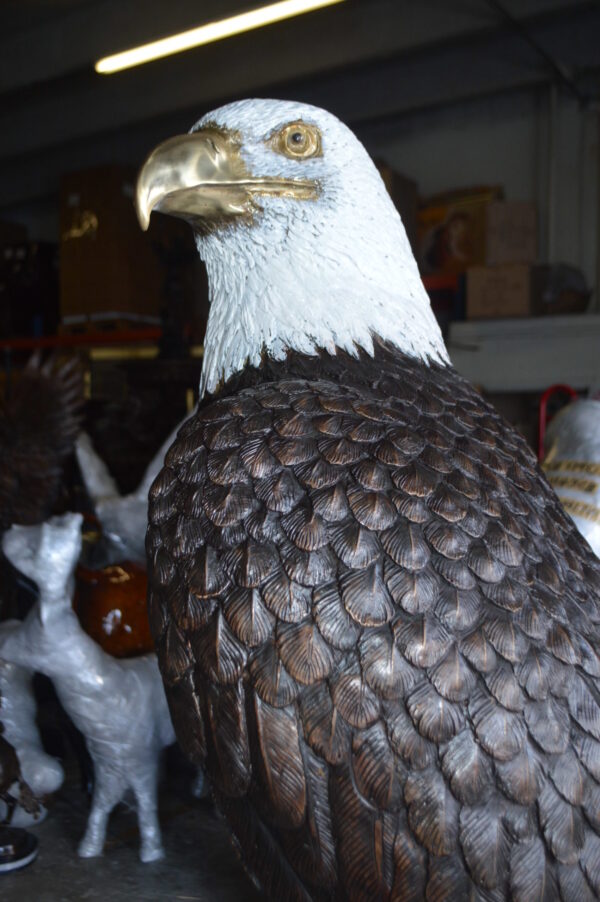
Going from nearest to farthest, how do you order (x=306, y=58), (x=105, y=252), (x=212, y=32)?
1. (x=212, y=32)
2. (x=306, y=58)
3. (x=105, y=252)

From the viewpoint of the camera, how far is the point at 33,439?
1.76 metres

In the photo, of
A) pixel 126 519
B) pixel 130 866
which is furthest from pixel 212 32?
pixel 130 866

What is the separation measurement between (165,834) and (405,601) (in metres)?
0.98

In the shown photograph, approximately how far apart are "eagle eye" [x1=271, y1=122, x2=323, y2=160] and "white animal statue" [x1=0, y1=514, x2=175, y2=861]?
69 centimetres

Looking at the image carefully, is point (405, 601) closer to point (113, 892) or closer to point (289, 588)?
point (289, 588)

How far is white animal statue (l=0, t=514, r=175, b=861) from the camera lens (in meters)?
1.37

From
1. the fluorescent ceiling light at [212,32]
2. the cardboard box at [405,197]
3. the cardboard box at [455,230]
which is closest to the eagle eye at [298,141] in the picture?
the fluorescent ceiling light at [212,32]

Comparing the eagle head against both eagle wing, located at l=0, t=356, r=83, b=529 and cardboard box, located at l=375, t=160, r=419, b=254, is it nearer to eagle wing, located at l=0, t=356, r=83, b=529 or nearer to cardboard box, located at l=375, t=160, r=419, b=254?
eagle wing, located at l=0, t=356, r=83, b=529

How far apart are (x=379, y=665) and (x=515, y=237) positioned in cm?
403

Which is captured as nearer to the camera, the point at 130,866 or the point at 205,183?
the point at 205,183

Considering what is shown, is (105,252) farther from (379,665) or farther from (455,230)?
(379,665)

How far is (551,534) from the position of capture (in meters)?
0.95

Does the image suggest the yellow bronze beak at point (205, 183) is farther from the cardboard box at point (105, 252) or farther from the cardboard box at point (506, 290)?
the cardboard box at point (105, 252)

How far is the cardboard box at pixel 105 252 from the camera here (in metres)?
5.21
